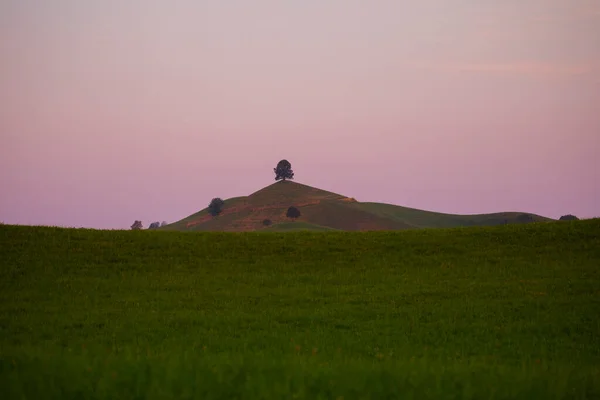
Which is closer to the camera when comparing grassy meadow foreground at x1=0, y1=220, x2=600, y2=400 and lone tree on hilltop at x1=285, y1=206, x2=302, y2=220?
grassy meadow foreground at x1=0, y1=220, x2=600, y2=400

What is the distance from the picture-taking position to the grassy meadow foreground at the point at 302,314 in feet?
32.9

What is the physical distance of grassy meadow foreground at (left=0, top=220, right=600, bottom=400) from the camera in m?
10.0

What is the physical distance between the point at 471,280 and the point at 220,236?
18.7 metres

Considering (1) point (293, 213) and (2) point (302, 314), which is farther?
(1) point (293, 213)

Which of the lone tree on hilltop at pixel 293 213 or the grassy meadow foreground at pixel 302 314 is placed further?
the lone tree on hilltop at pixel 293 213

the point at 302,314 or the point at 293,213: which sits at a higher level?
the point at 293,213

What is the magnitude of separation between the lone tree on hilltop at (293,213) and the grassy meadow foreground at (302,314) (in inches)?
5786

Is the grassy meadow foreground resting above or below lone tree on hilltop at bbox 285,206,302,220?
below

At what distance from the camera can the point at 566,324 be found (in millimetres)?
21109

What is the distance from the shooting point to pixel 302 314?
74.4 ft

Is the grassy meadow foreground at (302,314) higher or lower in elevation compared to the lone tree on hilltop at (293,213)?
lower

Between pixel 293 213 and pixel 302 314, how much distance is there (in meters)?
168

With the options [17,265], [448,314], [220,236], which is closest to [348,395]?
[448,314]

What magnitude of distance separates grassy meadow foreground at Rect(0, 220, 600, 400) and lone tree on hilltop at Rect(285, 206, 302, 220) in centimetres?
14697
